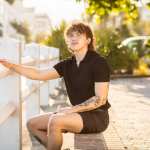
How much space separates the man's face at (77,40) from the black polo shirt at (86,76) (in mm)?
112

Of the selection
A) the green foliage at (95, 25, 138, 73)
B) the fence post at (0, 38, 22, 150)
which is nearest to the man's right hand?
the fence post at (0, 38, 22, 150)

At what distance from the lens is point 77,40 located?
225 inches

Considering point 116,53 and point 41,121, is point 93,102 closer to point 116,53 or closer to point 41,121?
point 41,121

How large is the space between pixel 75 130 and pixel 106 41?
1563 cm

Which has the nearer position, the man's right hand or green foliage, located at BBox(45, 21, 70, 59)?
the man's right hand

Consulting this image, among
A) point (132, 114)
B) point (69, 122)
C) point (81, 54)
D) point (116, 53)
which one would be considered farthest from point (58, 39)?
point (69, 122)

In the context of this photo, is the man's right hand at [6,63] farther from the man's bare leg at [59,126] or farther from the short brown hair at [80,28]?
the man's bare leg at [59,126]

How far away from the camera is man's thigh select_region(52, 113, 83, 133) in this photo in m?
5.45

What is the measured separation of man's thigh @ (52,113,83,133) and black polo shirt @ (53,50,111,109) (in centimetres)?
23

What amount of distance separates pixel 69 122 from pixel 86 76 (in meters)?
0.47

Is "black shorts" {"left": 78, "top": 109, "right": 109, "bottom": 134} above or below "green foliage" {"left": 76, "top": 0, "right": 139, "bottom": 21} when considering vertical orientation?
below

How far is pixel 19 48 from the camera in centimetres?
641

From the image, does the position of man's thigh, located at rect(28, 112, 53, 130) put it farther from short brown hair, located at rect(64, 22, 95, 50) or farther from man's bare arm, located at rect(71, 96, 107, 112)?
short brown hair, located at rect(64, 22, 95, 50)

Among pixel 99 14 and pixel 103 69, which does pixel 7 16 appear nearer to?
pixel 99 14
